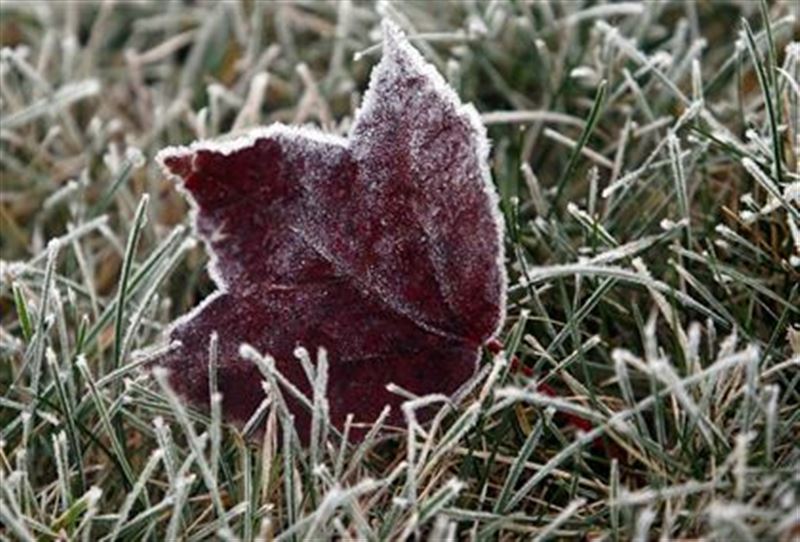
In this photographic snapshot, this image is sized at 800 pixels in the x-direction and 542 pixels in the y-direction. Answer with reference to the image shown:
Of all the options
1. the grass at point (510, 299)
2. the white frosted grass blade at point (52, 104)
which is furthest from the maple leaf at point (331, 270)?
the white frosted grass blade at point (52, 104)

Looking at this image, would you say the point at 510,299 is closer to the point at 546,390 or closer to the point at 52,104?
the point at 546,390

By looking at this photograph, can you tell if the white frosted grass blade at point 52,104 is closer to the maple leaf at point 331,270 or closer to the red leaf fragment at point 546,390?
the maple leaf at point 331,270

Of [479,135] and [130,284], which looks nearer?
[479,135]

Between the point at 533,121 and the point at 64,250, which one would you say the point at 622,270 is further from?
the point at 64,250

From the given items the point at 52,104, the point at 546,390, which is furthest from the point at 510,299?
the point at 52,104

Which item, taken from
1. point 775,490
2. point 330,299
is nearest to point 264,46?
point 330,299

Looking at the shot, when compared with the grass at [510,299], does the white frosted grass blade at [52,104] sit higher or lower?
higher

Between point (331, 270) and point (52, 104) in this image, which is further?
point (52, 104)
